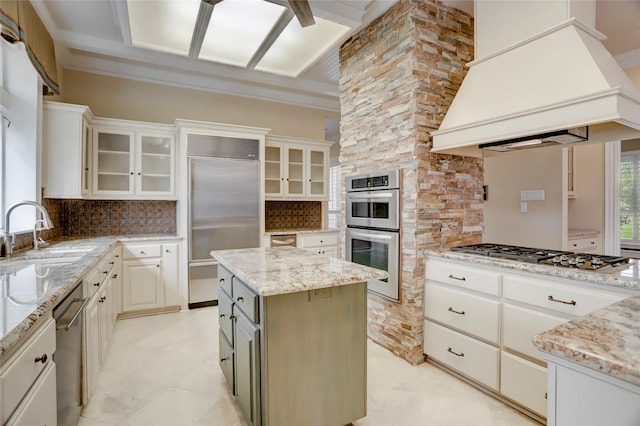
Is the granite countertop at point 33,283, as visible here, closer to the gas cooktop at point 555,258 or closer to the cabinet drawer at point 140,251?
the cabinet drawer at point 140,251

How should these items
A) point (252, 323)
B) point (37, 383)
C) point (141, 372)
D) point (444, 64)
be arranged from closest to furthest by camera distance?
1. point (37, 383)
2. point (252, 323)
3. point (141, 372)
4. point (444, 64)

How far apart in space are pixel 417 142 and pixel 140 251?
3086 millimetres

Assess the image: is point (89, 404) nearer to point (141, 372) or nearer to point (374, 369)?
point (141, 372)

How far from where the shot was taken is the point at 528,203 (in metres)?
3.50

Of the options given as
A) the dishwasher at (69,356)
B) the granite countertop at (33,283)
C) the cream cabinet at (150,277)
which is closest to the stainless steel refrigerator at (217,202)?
the cream cabinet at (150,277)

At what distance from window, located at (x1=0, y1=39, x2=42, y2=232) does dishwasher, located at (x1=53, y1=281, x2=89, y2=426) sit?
167 centimetres

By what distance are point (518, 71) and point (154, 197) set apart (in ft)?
12.4

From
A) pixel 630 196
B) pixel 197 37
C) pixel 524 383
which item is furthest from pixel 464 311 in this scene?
pixel 630 196

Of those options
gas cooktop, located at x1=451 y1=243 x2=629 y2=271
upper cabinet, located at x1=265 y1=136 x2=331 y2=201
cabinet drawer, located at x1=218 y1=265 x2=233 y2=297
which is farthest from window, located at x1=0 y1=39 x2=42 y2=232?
gas cooktop, located at x1=451 y1=243 x2=629 y2=271

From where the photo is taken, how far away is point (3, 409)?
2.91 ft

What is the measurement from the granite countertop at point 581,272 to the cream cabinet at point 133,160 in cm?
346

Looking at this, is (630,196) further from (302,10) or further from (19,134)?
(19,134)

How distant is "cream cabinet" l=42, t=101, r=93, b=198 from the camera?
3148 mm

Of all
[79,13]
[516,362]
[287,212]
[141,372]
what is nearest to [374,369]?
[516,362]
